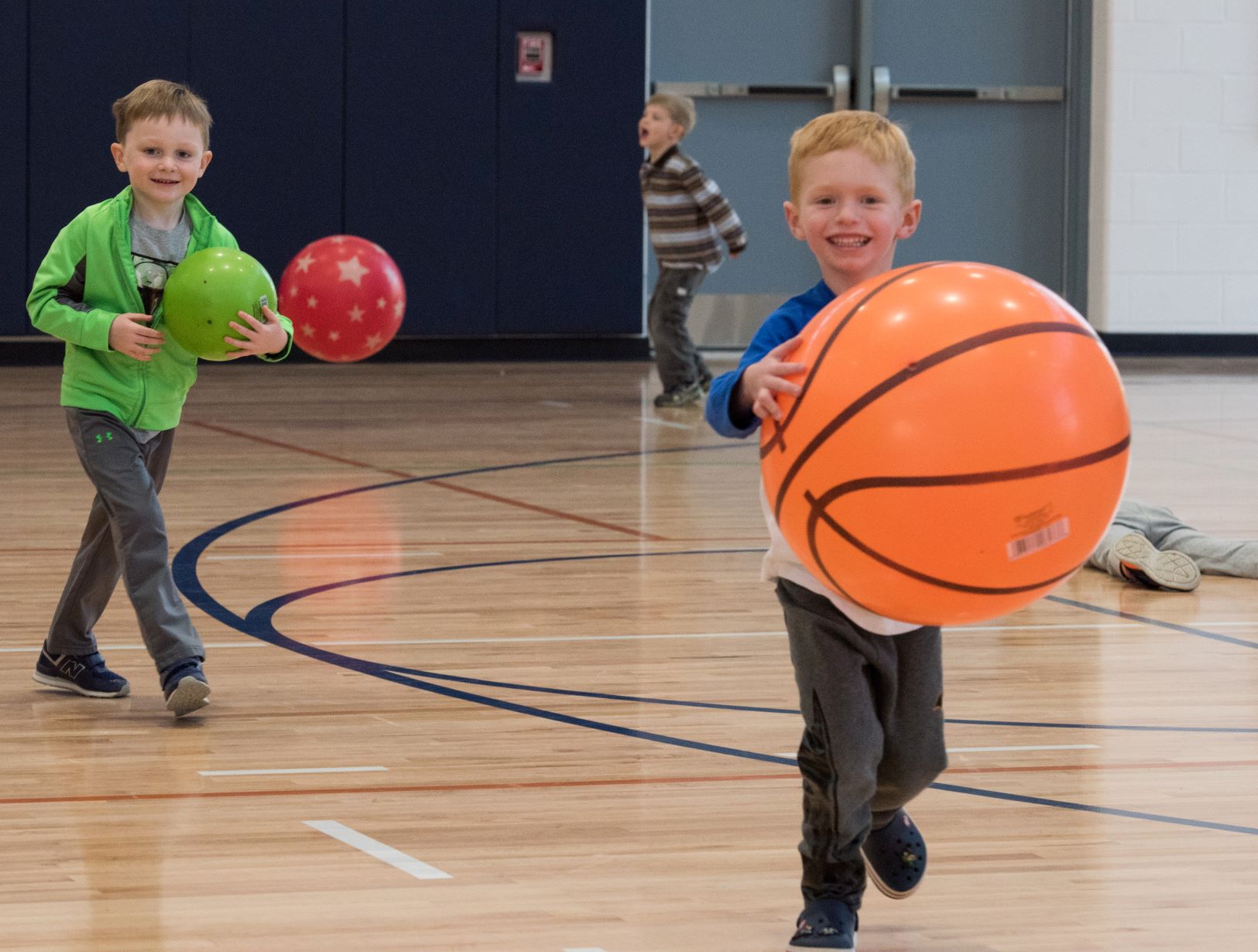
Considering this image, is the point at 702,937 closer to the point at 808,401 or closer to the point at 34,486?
the point at 808,401

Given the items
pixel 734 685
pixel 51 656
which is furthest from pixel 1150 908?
pixel 51 656

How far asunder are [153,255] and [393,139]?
311 inches

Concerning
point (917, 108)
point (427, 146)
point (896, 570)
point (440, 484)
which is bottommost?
point (440, 484)

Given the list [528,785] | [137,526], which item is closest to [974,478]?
[528,785]

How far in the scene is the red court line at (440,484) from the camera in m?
5.75

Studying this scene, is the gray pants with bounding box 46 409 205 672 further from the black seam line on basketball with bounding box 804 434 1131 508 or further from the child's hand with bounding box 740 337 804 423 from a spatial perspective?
the black seam line on basketball with bounding box 804 434 1131 508

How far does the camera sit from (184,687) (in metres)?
3.47

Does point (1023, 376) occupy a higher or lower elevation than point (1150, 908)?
higher

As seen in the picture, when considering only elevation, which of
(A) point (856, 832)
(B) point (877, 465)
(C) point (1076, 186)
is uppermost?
(C) point (1076, 186)

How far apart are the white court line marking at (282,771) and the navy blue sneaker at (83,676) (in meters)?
0.59

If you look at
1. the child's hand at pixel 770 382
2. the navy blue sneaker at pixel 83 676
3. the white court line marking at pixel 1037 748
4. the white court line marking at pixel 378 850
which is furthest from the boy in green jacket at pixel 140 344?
the child's hand at pixel 770 382

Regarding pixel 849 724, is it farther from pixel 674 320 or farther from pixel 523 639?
pixel 674 320

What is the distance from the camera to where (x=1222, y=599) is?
189 inches

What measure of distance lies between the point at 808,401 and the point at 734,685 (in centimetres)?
165
